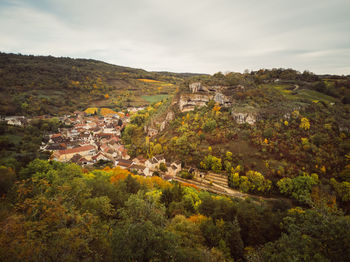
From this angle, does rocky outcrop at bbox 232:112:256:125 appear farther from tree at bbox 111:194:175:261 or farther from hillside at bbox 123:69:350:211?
tree at bbox 111:194:175:261

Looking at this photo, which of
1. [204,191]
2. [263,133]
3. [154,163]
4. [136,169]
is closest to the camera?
[204,191]

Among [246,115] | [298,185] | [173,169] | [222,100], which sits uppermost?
[222,100]

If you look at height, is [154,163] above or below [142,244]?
below

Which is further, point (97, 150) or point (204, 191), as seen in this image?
point (97, 150)

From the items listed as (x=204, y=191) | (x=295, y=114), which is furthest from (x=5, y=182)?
(x=295, y=114)

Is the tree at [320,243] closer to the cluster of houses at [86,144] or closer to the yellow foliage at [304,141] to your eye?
the yellow foliage at [304,141]

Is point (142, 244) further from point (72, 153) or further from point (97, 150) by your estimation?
point (97, 150)

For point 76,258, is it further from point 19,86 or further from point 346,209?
point 19,86
